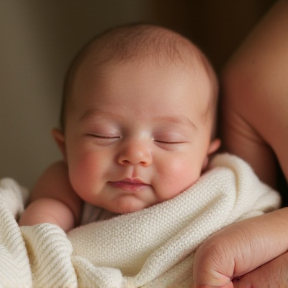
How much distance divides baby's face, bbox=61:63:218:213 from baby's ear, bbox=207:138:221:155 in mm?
93

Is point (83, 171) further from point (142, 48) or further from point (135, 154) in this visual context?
point (142, 48)

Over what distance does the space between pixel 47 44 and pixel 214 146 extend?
831 millimetres

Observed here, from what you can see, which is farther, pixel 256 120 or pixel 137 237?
pixel 256 120

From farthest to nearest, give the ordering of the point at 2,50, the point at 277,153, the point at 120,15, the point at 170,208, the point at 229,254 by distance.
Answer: the point at 120,15
the point at 2,50
the point at 277,153
the point at 170,208
the point at 229,254

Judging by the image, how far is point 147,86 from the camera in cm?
102

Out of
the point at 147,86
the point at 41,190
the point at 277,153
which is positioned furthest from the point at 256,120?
the point at 41,190

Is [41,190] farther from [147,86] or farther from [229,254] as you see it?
[229,254]

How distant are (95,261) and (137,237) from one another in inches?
3.4

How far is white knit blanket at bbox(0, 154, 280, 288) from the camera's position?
89cm

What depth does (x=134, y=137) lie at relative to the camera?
1002 mm

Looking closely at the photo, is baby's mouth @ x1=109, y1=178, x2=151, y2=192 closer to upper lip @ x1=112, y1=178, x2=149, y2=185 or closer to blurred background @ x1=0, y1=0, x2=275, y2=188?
upper lip @ x1=112, y1=178, x2=149, y2=185

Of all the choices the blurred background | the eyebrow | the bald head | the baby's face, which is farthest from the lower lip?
the blurred background

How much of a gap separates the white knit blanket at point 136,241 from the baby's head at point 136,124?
4 centimetres

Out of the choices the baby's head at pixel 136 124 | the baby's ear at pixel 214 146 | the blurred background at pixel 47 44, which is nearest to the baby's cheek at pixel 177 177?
the baby's head at pixel 136 124
